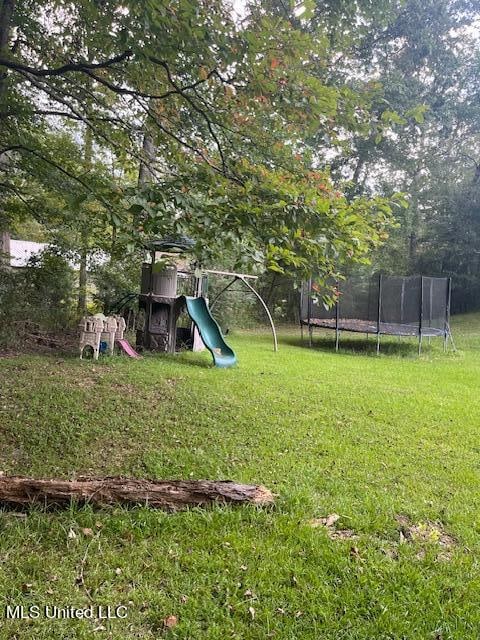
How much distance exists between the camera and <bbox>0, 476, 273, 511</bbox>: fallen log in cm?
247

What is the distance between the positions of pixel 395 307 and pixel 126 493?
8711mm

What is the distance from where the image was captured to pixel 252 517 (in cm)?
251

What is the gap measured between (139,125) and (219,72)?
166 cm

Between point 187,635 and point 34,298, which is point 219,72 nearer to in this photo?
point 187,635

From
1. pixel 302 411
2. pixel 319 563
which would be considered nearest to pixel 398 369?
pixel 302 411

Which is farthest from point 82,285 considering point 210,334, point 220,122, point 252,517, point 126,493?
point 252,517

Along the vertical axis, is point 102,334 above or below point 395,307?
below

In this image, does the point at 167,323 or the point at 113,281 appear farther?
the point at 113,281

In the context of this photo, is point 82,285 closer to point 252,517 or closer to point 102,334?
point 102,334

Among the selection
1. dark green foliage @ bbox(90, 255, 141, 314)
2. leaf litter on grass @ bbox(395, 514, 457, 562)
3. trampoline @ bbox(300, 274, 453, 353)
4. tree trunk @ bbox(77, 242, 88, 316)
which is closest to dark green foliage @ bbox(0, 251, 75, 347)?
tree trunk @ bbox(77, 242, 88, 316)

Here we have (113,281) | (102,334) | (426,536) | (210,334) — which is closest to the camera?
(426,536)

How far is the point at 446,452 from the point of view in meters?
3.66

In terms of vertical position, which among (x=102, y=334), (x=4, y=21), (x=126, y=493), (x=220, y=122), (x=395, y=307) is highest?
(x=4, y=21)

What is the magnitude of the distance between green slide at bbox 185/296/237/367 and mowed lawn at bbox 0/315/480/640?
1.35 meters
